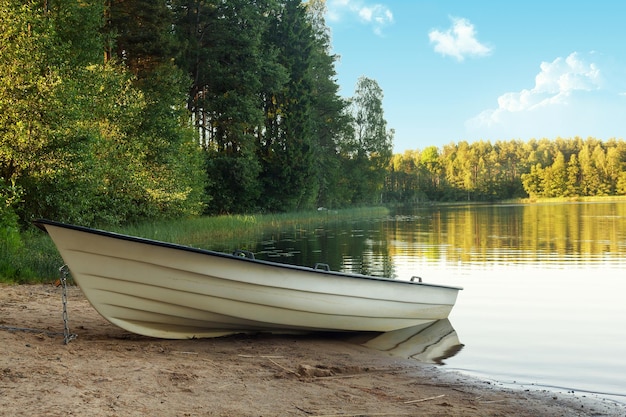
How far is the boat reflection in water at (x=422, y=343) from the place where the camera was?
8.39 meters

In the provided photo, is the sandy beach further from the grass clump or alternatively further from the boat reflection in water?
the grass clump

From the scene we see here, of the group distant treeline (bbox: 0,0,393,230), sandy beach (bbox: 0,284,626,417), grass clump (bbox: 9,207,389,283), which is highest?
distant treeline (bbox: 0,0,393,230)

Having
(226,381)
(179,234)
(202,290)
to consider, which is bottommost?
(226,381)

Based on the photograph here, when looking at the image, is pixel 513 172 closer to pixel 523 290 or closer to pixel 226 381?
pixel 523 290

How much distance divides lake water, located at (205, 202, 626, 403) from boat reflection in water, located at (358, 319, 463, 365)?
196mm

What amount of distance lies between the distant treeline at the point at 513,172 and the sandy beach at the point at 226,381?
322 ft

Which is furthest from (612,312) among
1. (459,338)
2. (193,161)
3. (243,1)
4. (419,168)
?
(419,168)

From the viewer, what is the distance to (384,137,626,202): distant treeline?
121312mm

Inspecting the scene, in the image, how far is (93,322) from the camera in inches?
344

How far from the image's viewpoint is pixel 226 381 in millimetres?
5898

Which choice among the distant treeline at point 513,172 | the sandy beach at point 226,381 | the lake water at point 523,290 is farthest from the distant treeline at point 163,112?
the distant treeline at point 513,172

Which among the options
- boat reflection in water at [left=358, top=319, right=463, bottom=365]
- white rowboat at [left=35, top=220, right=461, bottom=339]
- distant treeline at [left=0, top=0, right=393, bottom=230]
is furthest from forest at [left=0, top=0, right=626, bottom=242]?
boat reflection in water at [left=358, top=319, right=463, bottom=365]

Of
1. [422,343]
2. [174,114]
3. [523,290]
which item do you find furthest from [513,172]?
[422,343]

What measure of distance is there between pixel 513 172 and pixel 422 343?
441 ft
